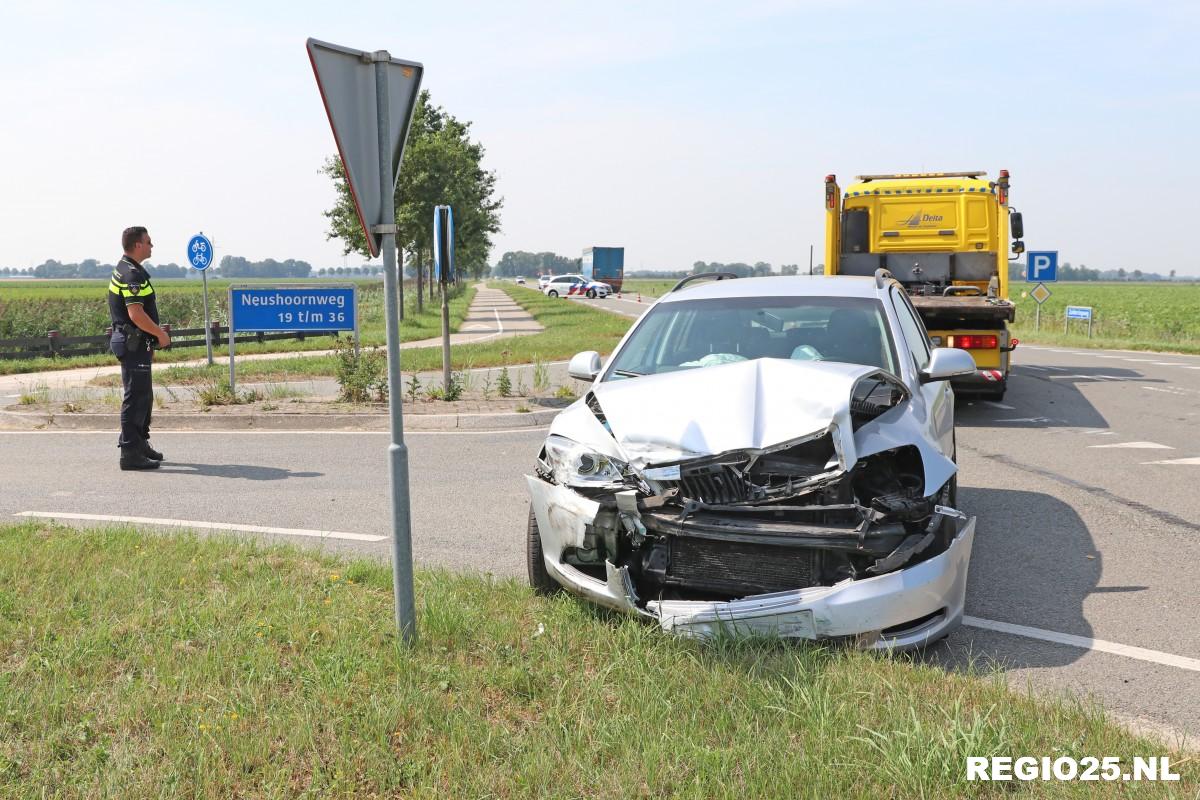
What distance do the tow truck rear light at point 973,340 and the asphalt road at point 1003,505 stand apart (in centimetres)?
85

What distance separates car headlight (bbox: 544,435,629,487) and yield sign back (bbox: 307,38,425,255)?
1246 mm

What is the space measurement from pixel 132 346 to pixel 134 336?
0.09 meters

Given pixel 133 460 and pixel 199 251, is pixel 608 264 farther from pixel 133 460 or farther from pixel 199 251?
pixel 133 460

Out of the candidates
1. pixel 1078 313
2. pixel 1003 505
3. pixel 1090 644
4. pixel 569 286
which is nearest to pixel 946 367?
pixel 1090 644

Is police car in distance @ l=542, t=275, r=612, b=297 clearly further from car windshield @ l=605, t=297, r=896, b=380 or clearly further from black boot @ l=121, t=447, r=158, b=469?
car windshield @ l=605, t=297, r=896, b=380

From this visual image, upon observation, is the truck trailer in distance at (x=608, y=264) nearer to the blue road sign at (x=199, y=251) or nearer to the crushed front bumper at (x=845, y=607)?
the blue road sign at (x=199, y=251)

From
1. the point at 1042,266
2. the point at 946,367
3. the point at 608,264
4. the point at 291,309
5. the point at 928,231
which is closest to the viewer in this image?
the point at 946,367

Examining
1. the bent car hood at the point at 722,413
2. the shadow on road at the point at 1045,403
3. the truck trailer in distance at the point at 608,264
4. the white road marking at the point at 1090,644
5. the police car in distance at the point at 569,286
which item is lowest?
the white road marking at the point at 1090,644

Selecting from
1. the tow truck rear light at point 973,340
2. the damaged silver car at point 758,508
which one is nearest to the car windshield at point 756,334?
the damaged silver car at point 758,508

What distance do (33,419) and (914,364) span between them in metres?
10.6

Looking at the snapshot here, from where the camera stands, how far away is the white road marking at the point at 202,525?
20.8ft

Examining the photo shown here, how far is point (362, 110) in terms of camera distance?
3793 millimetres

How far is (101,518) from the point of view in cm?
680

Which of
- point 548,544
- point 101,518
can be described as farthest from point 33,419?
point 548,544
